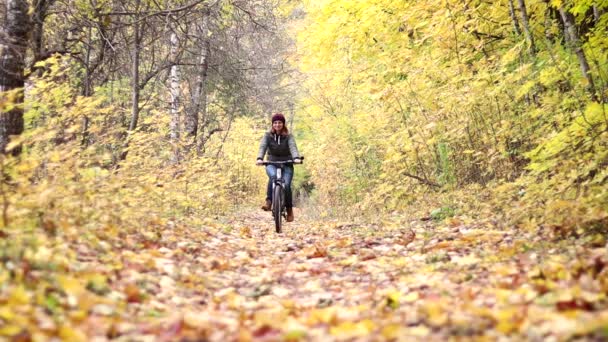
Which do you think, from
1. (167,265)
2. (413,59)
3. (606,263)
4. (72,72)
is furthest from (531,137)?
(72,72)

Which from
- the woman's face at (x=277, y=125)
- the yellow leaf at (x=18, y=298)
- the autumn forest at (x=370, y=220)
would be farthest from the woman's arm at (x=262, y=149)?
the yellow leaf at (x=18, y=298)

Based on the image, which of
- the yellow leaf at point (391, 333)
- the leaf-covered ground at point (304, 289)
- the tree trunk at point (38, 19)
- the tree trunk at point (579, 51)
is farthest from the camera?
the tree trunk at point (38, 19)

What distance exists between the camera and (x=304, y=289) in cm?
447

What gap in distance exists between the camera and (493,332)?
2.54 m

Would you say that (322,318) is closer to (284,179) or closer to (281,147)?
(284,179)

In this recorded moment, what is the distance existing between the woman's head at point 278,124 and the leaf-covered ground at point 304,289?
3364mm

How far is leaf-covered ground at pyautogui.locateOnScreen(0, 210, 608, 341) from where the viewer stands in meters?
2.66

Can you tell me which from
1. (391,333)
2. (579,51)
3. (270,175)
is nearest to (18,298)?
(391,333)

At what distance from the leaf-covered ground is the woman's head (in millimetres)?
3364

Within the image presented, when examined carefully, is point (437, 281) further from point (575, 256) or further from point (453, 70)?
point (453, 70)

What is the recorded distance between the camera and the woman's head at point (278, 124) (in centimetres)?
948

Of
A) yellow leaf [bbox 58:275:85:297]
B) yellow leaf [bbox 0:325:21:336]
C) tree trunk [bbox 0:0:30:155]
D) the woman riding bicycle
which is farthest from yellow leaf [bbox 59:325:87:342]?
the woman riding bicycle

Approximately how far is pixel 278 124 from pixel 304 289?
5.39 m

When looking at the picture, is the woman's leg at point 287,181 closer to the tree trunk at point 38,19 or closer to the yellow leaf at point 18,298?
the tree trunk at point 38,19
